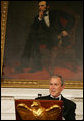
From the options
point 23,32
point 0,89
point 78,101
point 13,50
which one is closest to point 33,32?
point 23,32

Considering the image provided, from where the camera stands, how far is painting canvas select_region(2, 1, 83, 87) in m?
6.13

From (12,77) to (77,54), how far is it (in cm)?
176

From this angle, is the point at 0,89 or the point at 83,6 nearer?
the point at 0,89

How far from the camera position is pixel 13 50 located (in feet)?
20.7

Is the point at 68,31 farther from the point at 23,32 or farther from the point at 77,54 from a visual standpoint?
the point at 23,32

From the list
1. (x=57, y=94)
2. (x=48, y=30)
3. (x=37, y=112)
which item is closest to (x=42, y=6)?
(x=48, y=30)

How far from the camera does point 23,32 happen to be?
6430 millimetres

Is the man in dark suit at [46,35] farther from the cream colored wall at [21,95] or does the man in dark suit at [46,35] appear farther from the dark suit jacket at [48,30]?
the cream colored wall at [21,95]

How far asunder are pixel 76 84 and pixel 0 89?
6.22 feet

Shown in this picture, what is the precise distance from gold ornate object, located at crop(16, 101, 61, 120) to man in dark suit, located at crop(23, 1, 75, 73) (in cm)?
303

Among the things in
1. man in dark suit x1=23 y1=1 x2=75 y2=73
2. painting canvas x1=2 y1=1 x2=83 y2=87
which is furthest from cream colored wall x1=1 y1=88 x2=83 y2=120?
man in dark suit x1=23 y1=1 x2=75 y2=73

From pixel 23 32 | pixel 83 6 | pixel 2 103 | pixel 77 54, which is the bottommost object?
pixel 2 103

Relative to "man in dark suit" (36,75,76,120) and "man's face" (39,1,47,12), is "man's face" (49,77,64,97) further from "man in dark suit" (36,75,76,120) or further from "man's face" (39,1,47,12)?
"man's face" (39,1,47,12)

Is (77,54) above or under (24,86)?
above
